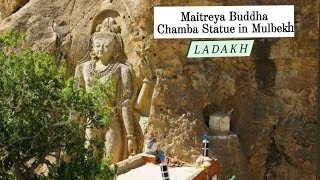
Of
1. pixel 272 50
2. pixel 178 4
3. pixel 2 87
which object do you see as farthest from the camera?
pixel 272 50

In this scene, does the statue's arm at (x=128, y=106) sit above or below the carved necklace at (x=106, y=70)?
below

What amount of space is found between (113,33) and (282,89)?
3.27 metres

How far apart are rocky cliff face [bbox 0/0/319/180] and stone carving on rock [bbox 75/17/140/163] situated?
22 cm

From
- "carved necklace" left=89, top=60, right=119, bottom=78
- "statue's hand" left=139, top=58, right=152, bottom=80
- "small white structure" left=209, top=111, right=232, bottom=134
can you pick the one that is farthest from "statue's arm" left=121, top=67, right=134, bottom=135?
"small white structure" left=209, top=111, right=232, bottom=134

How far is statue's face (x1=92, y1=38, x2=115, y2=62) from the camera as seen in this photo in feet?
40.2

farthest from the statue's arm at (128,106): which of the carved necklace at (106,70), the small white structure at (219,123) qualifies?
the small white structure at (219,123)

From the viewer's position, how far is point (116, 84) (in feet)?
40.3

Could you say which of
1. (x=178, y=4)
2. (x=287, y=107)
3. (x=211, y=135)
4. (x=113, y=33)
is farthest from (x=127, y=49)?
(x=287, y=107)

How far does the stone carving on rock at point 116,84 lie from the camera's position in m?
12.2

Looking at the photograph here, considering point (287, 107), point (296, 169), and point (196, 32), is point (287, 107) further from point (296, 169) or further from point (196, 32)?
point (196, 32)

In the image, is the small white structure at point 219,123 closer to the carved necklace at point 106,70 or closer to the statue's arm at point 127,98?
the statue's arm at point 127,98

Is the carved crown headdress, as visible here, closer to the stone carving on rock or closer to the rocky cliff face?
the stone carving on rock

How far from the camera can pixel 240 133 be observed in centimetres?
1257

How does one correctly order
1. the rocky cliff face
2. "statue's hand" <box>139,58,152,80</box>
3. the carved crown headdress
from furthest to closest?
the carved crown headdress → "statue's hand" <box>139,58,152,80</box> → the rocky cliff face
